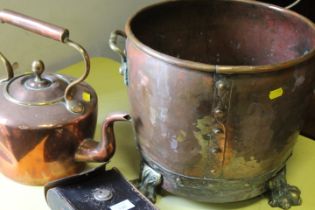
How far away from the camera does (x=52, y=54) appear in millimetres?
1398

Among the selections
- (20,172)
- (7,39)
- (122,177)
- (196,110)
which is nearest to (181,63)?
(196,110)

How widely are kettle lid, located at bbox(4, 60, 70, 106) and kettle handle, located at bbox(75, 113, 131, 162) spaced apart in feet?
0.33

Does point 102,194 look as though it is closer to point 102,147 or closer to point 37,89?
point 102,147

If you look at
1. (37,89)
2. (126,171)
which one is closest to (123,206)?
(126,171)

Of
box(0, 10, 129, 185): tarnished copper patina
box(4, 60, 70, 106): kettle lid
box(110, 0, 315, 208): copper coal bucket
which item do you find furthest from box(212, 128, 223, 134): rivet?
box(4, 60, 70, 106): kettle lid

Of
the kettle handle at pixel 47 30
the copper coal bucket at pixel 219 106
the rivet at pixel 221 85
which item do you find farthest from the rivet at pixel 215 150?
the kettle handle at pixel 47 30

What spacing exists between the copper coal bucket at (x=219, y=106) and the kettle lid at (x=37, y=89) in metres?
0.14

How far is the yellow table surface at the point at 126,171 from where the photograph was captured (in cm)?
97

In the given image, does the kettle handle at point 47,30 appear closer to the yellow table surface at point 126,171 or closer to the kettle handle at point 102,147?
the kettle handle at point 102,147

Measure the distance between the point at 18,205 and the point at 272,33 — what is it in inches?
24.9

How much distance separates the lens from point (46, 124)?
0.91 m

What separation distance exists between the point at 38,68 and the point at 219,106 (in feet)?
1.20

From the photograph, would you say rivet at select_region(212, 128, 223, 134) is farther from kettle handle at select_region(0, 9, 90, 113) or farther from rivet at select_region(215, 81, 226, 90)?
kettle handle at select_region(0, 9, 90, 113)

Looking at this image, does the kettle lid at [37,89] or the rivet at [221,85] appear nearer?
the rivet at [221,85]
